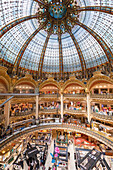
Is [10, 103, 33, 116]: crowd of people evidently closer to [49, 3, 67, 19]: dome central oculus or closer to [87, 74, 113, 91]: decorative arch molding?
[87, 74, 113, 91]: decorative arch molding

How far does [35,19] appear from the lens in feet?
81.0

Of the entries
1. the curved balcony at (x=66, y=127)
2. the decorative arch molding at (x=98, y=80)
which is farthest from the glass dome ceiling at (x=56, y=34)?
the curved balcony at (x=66, y=127)

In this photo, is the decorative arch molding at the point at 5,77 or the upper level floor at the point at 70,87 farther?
the upper level floor at the point at 70,87

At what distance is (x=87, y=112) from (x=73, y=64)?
58.7ft

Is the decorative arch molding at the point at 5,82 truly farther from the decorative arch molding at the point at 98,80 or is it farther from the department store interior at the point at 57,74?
the decorative arch molding at the point at 98,80

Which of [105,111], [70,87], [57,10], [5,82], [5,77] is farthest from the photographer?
[70,87]

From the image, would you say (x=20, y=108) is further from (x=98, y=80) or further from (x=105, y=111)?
(x=98, y=80)

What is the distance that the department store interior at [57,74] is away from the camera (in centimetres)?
1878

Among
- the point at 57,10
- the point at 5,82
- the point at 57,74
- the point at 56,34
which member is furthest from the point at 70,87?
the point at 57,10

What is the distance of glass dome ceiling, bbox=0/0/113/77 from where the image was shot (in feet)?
67.5

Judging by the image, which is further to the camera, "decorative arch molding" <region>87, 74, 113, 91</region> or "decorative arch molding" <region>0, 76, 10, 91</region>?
"decorative arch molding" <region>87, 74, 113, 91</region>

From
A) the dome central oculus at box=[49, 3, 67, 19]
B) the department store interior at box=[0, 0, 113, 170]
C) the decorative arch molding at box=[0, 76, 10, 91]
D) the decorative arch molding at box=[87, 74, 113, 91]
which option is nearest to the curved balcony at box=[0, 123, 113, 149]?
the department store interior at box=[0, 0, 113, 170]

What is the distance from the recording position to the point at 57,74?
34688 millimetres

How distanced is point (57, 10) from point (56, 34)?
7.11 m
